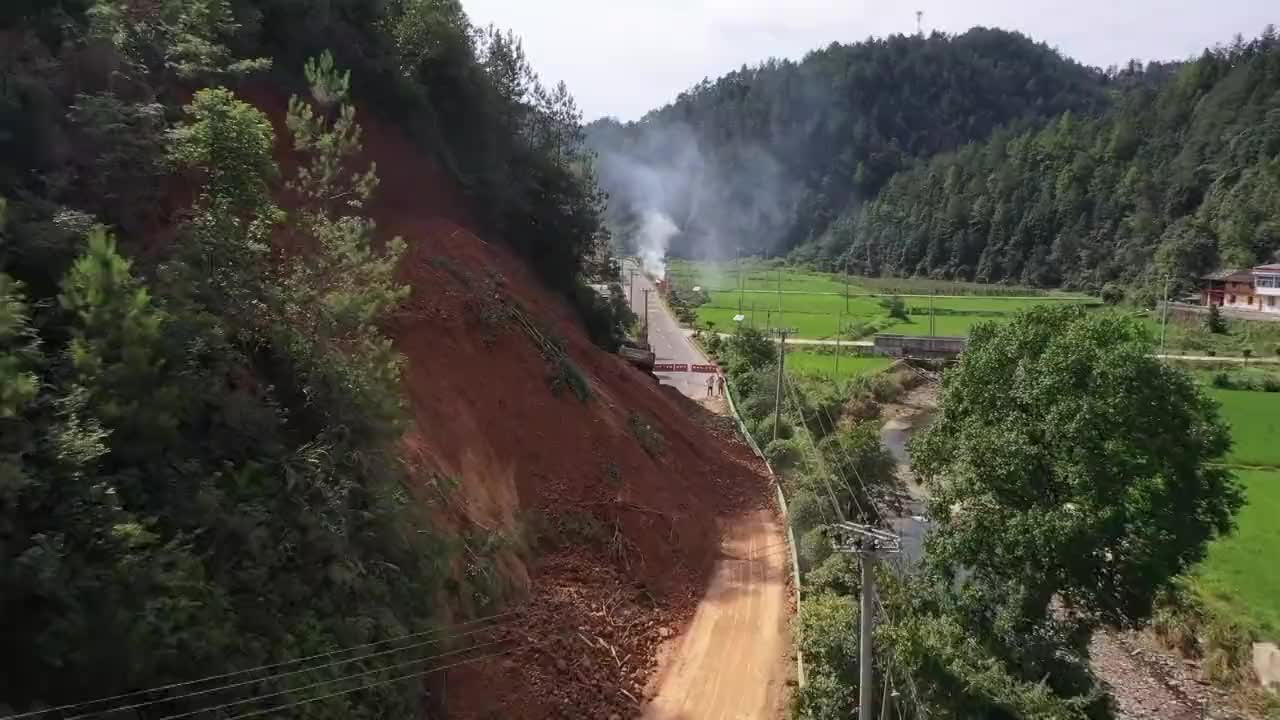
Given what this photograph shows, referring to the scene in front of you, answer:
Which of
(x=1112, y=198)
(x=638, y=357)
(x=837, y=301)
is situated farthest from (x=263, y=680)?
(x=1112, y=198)

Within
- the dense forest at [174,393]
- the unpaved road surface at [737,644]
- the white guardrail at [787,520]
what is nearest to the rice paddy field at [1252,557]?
the white guardrail at [787,520]

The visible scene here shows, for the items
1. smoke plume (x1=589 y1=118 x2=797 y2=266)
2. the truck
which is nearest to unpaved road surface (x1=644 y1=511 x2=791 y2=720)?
the truck

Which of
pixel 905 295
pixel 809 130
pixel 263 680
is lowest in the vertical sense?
pixel 263 680

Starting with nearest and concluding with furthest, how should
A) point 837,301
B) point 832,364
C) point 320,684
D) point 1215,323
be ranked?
point 320,684
point 832,364
point 1215,323
point 837,301

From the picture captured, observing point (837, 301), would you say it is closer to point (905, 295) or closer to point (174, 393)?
point (905, 295)

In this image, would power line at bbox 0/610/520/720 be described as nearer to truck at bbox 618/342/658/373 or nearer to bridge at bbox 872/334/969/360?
truck at bbox 618/342/658/373

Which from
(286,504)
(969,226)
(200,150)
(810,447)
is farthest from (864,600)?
(969,226)
